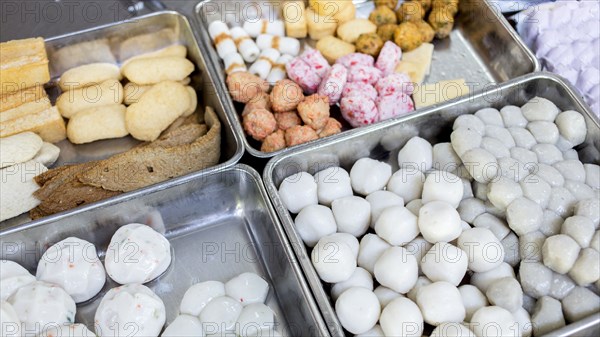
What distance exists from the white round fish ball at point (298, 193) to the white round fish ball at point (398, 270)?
341 mm

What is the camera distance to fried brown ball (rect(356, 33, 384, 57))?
2518 millimetres

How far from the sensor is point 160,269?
6.44ft

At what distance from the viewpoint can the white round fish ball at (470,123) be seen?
206 cm

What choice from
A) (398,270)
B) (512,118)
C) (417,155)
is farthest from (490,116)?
(398,270)

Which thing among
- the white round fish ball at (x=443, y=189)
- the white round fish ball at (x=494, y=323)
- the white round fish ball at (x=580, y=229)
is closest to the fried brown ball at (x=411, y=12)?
the white round fish ball at (x=443, y=189)

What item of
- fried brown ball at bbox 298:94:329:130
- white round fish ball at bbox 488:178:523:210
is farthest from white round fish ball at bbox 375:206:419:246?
fried brown ball at bbox 298:94:329:130

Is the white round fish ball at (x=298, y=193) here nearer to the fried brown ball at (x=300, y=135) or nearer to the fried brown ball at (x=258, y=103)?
the fried brown ball at (x=300, y=135)

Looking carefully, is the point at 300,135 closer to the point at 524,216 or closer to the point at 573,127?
the point at 524,216

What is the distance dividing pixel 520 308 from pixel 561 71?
1108 mm

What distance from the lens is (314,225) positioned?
190cm

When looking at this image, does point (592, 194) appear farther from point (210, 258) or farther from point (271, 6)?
point (271, 6)

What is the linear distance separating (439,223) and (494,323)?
31 cm

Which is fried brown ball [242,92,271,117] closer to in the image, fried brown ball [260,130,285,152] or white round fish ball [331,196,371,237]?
fried brown ball [260,130,285,152]

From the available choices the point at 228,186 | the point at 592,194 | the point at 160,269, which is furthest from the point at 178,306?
the point at 592,194
